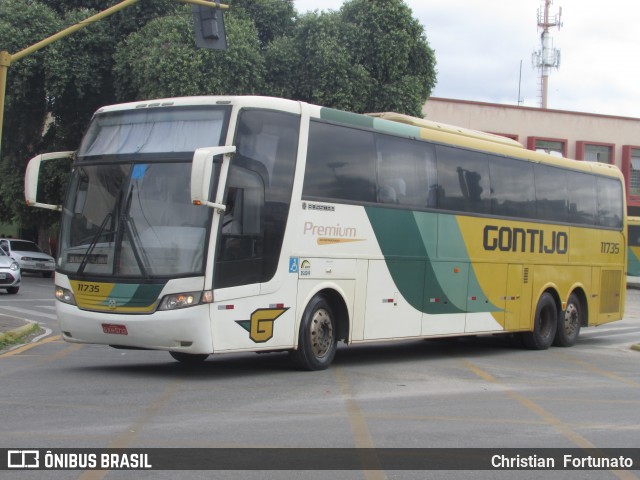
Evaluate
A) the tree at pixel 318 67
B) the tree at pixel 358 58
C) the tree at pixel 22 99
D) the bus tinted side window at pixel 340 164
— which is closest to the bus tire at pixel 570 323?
the bus tinted side window at pixel 340 164

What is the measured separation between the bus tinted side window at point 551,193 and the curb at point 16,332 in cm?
953

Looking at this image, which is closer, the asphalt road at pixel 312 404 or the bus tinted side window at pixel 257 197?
the asphalt road at pixel 312 404

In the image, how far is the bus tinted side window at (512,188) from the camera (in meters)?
16.7

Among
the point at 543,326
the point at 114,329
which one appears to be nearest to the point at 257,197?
the point at 114,329

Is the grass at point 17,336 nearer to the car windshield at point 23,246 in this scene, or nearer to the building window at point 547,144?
the car windshield at point 23,246

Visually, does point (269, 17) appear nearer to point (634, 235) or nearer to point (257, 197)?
point (634, 235)

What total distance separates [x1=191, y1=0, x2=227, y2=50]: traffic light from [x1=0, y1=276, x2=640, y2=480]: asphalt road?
5.57 meters

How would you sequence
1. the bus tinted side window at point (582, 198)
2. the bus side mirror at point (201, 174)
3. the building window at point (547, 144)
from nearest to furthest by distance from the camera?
1. the bus side mirror at point (201, 174)
2. the bus tinted side window at point (582, 198)
3. the building window at point (547, 144)

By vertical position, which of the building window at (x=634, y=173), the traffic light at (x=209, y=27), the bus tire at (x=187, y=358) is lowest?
the bus tire at (x=187, y=358)

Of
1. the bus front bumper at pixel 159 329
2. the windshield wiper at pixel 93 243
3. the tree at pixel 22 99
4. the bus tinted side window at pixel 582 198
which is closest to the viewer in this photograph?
the bus front bumper at pixel 159 329

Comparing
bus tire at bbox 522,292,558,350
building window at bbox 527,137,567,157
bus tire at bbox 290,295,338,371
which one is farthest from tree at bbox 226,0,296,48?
bus tire at bbox 290,295,338,371

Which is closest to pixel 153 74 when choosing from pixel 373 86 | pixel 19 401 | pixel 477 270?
pixel 373 86

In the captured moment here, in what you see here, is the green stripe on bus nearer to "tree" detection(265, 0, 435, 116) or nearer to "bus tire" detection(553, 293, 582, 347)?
"bus tire" detection(553, 293, 582, 347)

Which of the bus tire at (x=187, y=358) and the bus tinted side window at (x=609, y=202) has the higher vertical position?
the bus tinted side window at (x=609, y=202)
